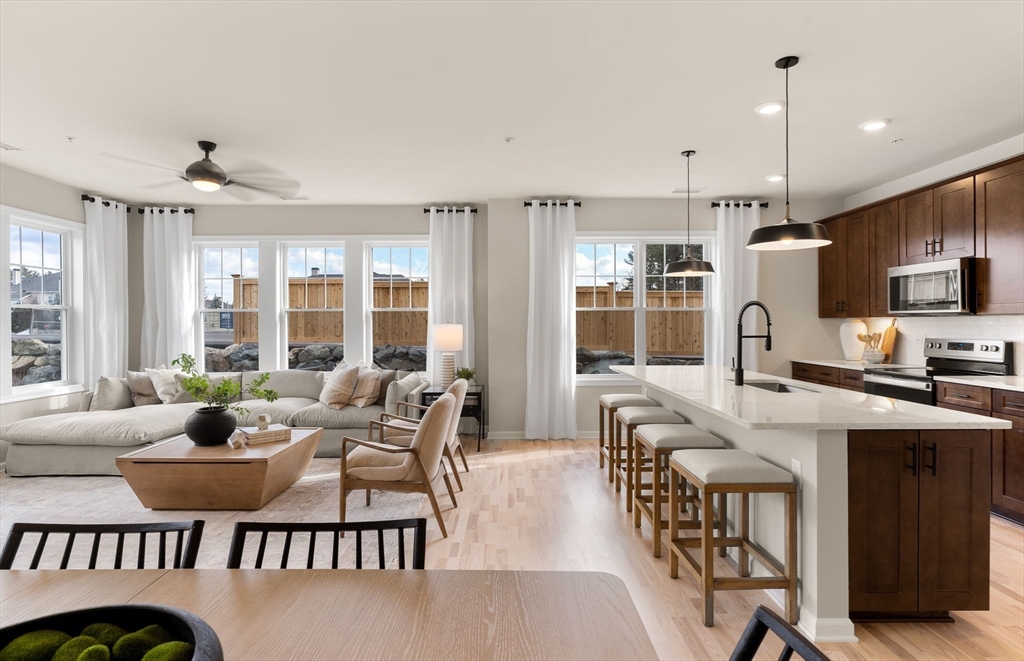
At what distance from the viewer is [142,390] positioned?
17.6 ft

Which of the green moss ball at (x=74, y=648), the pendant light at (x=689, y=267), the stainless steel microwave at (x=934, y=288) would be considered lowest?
the green moss ball at (x=74, y=648)

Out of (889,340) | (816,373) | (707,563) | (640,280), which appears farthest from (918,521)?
(640,280)

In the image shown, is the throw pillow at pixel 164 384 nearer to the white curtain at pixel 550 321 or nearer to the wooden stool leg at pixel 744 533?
the white curtain at pixel 550 321

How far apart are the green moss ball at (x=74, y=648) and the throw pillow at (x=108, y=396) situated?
18.4 ft

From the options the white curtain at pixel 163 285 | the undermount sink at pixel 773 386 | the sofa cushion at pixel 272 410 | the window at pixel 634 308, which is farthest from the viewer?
the window at pixel 634 308

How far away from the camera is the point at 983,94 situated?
335 cm

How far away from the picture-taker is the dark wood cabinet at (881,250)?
4875mm

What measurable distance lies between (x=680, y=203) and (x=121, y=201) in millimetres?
6305

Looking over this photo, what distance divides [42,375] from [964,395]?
26.2 feet

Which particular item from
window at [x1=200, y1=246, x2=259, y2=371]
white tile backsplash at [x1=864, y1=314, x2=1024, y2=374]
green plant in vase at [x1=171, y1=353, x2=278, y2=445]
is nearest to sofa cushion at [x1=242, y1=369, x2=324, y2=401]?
window at [x1=200, y1=246, x2=259, y2=371]

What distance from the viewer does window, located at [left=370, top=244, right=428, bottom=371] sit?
Result: 21.5ft

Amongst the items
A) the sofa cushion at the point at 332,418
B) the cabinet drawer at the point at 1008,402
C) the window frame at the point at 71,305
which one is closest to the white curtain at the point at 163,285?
the window frame at the point at 71,305

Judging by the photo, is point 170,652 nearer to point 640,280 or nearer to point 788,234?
point 788,234

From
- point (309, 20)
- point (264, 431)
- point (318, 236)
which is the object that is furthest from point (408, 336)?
point (309, 20)
